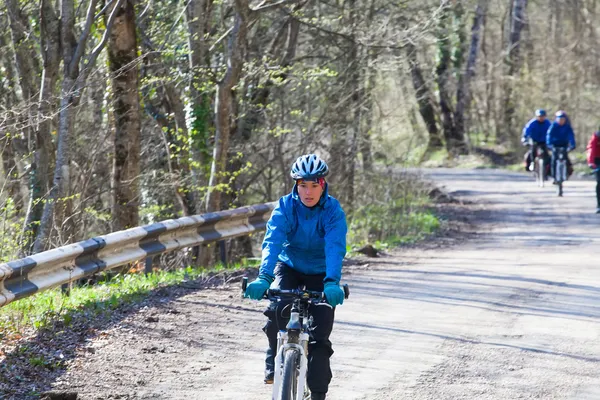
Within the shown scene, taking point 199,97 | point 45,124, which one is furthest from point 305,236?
point 199,97

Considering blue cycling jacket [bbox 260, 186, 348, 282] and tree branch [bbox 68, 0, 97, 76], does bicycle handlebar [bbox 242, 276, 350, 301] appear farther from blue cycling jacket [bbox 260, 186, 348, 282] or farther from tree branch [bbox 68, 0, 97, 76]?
tree branch [bbox 68, 0, 97, 76]

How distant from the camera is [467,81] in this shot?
4053cm

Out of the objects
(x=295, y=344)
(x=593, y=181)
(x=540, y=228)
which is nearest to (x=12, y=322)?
(x=295, y=344)

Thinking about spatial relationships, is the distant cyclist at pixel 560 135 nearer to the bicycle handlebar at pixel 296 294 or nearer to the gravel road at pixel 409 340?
the gravel road at pixel 409 340

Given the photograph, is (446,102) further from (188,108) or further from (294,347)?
(294,347)

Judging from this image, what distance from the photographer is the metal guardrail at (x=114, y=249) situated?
323 inches

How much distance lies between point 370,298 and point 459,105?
31.2 metres

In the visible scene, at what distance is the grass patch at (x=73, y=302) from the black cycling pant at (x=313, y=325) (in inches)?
117

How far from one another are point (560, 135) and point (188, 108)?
34.2 ft

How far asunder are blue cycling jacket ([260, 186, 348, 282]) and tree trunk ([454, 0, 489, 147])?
32.8 m

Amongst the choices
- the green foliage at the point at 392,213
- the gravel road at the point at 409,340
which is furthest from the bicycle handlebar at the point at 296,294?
the green foliage at the point at 392,213

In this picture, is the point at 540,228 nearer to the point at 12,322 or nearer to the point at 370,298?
the point at 370,298

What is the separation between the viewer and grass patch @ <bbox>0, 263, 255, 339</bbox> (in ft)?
28.1

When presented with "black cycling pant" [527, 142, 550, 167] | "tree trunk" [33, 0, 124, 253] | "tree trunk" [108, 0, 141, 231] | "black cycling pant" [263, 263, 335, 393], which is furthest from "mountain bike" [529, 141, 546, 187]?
"black cycling pant" [263, 263, 335, 393]
